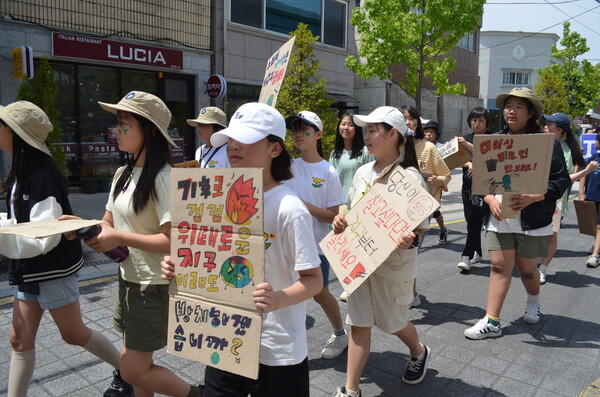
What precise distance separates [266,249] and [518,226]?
114 inches

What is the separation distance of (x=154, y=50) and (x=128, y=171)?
11299 mm

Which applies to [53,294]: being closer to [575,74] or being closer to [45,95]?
[45,95]

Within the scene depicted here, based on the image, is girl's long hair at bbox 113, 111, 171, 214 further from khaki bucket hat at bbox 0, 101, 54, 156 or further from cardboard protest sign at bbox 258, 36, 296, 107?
cardboard protest sign at bbox 258, 36, 296, 107

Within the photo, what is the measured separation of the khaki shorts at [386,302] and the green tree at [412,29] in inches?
395

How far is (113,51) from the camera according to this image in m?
12.0

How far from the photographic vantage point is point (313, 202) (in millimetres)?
3668

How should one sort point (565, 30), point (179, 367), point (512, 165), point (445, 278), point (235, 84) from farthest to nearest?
1. point (565, 30)
2. point (235, 84)
3. point (445, 278)
4. point (512, 165)
5. point (179, 367)

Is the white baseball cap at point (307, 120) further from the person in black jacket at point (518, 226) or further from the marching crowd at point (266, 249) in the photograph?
the person in black jacket at point (518, 226)

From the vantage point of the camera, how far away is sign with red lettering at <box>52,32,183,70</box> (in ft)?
36.6

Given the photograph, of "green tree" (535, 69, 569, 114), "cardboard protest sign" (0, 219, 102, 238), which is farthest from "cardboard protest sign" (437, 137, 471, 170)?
"green tree" (535, 69, 569, 114)

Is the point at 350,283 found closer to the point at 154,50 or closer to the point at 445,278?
the point at 445,278

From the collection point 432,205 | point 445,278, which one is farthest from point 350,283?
point 445,278

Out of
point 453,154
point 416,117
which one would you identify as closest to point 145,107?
point 416,117

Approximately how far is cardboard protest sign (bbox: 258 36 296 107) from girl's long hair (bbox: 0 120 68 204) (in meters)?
1.59
